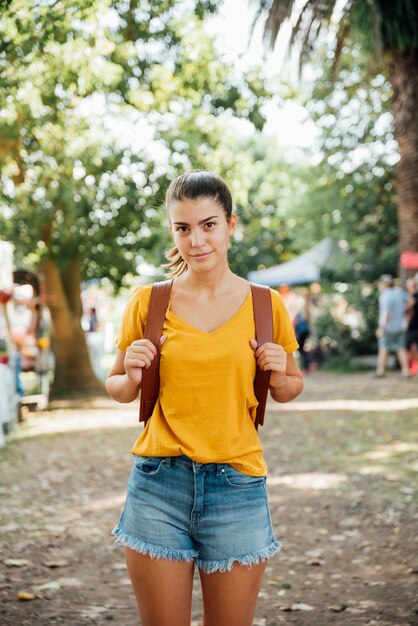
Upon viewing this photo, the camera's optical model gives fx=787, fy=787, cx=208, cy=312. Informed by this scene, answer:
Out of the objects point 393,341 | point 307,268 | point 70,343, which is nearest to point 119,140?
point 70,343

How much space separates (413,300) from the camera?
15164 mm

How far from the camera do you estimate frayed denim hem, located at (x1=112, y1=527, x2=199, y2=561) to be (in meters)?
2.49

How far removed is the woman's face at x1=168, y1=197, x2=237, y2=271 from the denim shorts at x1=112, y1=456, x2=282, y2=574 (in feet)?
2.17

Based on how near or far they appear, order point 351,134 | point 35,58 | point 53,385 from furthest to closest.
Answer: point 351,134 < point 53,385 < point 35,58

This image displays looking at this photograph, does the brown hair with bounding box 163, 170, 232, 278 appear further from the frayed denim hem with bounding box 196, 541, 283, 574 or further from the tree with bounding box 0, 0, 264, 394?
the tree with bounding box 0, 0, 264, 394

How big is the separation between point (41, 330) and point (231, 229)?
1208 cm

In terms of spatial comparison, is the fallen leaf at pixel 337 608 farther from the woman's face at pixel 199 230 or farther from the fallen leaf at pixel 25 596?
the woman's face at pixel 199 230

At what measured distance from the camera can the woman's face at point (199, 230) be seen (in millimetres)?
2605

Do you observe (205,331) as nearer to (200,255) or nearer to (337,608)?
(200,255)

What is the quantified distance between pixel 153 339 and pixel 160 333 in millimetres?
30

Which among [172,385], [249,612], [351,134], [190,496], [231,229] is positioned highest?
[351,134]

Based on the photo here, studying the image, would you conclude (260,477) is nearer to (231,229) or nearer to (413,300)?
(231,229)

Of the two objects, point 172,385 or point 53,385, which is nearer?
point 172,385

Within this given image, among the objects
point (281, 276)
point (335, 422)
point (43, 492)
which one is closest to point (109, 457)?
point (43, 492)
